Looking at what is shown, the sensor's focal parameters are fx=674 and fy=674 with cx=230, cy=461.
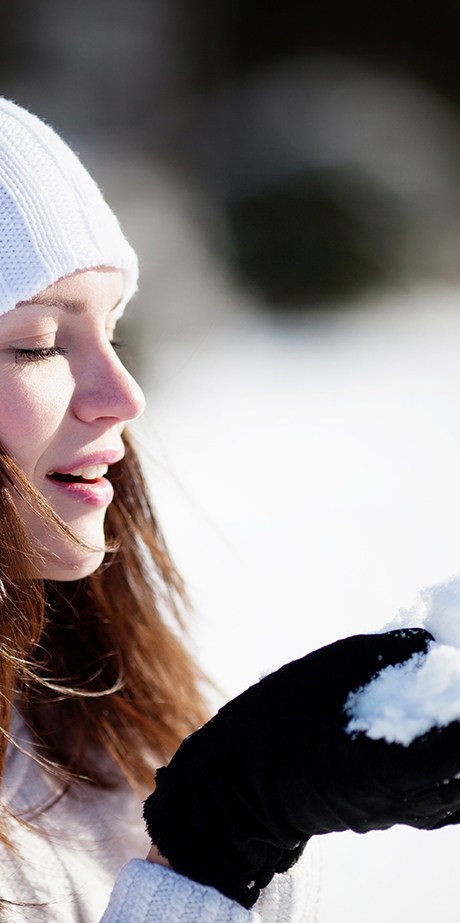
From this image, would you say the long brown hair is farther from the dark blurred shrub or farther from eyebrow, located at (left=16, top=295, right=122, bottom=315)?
the dark blurred shrub

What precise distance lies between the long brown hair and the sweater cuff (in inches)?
12.6

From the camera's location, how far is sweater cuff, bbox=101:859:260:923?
72 cm

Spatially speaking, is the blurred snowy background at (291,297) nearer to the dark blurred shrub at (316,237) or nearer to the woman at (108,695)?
the dark blurred shrub at (316,237)

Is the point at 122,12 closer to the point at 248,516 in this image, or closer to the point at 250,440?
the point at 250,440

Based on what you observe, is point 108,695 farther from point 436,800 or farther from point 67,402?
point 436,800

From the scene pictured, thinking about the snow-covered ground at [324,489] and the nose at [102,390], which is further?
the snow-covered ground at [324,489]

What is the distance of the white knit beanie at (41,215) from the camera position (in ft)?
2.97

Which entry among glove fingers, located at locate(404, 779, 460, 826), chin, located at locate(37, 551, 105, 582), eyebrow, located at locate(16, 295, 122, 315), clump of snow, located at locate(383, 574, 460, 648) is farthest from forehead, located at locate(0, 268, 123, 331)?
glove fingers, located at locate(404, 779, 460, 826)

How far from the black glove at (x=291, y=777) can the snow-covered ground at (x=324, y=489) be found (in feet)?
0.37

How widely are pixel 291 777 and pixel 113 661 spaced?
676 millimetres

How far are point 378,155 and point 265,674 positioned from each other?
5.24 meters

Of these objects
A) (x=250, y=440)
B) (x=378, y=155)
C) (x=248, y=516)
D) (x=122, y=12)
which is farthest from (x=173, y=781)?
(x=122, y=12)

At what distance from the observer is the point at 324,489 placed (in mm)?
2645

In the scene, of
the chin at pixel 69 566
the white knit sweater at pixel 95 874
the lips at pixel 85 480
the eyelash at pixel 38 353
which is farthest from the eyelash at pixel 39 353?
the white knit sweater at pixel 95 874
